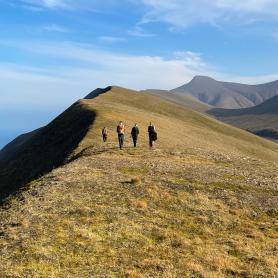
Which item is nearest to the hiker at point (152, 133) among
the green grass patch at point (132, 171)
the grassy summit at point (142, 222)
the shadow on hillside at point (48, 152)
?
the grassy summit at point (142, 222)

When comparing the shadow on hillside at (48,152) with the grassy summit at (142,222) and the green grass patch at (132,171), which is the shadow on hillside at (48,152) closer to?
the green grass patch at (132,171)

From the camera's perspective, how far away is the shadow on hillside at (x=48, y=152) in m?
58.6

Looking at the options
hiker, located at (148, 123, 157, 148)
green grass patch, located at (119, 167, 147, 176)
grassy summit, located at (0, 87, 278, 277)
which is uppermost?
hiker, located at (148, 123, 157, 148)

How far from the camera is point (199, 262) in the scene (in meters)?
21.8

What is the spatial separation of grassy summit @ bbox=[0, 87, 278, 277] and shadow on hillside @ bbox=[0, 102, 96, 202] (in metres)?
16.1

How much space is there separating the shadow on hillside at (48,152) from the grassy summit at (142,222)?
52.9 ft

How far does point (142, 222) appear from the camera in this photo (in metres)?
27.0

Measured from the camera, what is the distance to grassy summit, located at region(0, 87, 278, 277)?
68.7ft

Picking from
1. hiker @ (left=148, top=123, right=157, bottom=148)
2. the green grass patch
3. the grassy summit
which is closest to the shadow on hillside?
hiker @ (left=148, top=123, right=157, bottom=148)

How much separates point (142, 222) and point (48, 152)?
47452 mm

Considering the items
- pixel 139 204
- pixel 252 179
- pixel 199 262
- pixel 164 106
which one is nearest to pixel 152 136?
pixel 252 179

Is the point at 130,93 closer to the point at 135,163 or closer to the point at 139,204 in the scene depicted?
the point at 135,163

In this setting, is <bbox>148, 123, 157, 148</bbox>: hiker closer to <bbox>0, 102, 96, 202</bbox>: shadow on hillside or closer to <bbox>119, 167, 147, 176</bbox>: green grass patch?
<bbox>0, 102, 96, 202</bbox>: shadow on hillside

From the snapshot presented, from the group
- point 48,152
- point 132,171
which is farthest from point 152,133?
point 48,152
